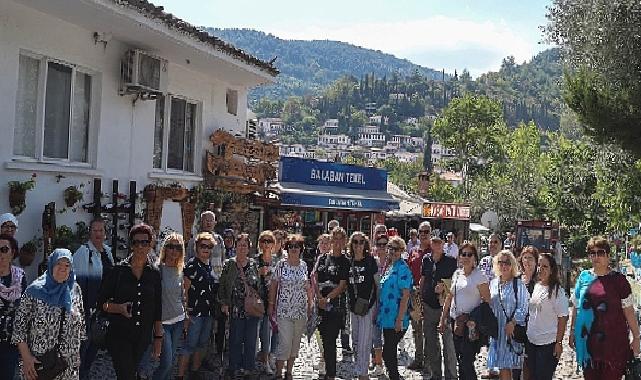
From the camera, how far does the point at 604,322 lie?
6.82 m

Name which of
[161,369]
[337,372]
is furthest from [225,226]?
[161,369]

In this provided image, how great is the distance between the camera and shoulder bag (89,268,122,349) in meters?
6.39

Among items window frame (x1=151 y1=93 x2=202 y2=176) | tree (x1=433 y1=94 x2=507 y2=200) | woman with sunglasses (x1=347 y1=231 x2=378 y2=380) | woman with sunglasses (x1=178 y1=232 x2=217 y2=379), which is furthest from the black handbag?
tree (x1=433 y1=94 x2=507 y2=200)

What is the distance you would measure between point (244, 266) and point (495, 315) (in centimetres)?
293

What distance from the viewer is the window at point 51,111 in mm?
8789

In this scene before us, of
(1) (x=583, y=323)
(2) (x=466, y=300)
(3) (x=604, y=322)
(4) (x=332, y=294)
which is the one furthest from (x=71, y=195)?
(3) (x=604, y=322)

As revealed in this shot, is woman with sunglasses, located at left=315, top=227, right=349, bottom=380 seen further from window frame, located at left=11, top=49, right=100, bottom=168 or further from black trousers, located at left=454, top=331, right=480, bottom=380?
window frame, located at left=11, top=49, right=100, bottom=168

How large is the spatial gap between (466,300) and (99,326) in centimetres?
366

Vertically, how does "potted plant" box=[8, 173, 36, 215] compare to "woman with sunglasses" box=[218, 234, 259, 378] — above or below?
above

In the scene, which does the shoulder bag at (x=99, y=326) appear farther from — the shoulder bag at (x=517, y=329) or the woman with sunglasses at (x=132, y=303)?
the shoulder bag at (x=517, y=329)

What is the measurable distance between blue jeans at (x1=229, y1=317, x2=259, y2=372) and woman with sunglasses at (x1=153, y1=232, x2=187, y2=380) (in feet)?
4.63

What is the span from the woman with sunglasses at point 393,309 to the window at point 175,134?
495 centimetres

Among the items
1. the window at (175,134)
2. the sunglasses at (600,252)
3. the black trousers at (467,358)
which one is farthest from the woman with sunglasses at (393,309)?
the window at (175,134)

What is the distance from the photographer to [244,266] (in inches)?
337
